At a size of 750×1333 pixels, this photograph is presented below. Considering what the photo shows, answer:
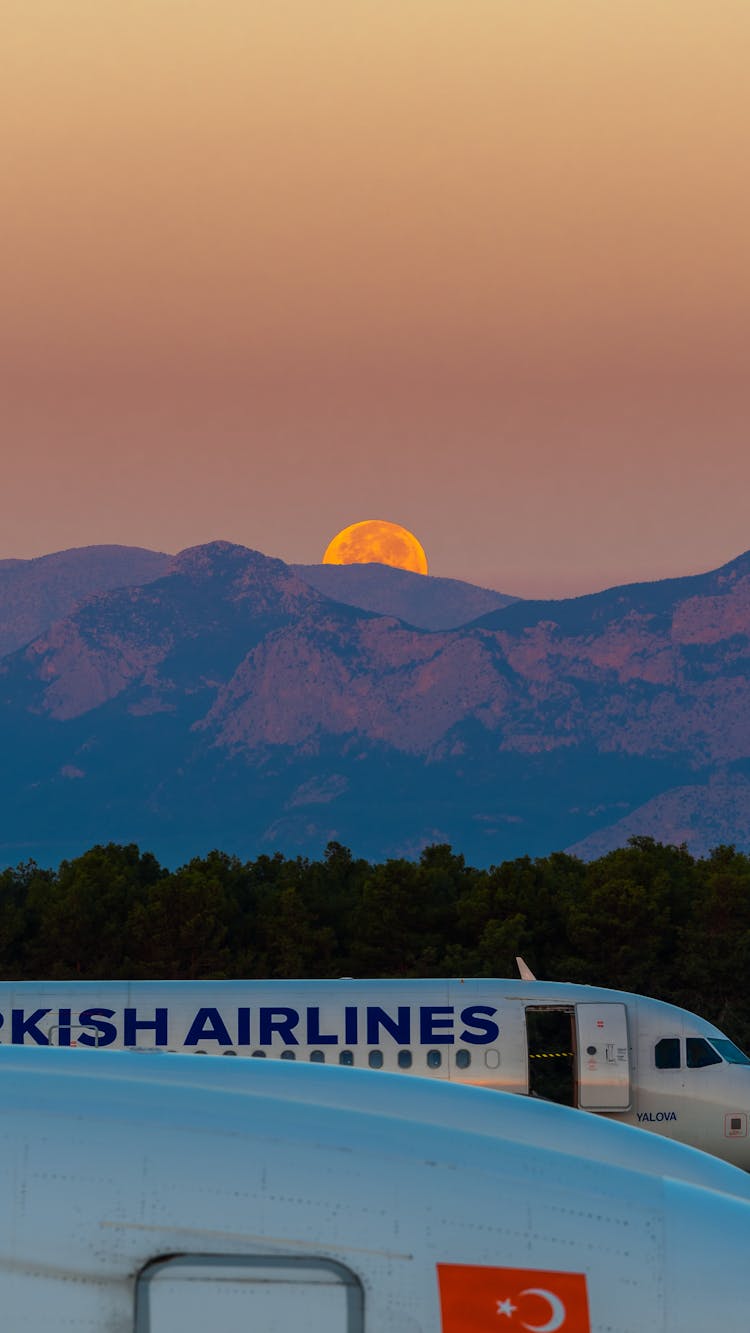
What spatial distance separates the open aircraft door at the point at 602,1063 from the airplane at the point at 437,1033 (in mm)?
21

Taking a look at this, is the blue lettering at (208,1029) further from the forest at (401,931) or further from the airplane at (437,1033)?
the forest at (401,931)

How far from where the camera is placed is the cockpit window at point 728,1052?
117 feet

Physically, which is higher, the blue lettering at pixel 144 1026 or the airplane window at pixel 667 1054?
the blue lettering at pixel 144 1026

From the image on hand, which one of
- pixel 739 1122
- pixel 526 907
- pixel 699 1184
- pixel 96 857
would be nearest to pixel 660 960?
pixel 526 907

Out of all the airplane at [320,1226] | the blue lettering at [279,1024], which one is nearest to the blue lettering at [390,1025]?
the blue lettering at [279,1024]

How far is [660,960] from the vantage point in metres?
82.3

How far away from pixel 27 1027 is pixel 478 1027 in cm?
926

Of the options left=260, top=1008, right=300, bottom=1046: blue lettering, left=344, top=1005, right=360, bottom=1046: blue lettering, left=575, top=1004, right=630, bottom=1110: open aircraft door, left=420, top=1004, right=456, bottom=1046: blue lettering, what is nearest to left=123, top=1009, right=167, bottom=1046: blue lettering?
left=260, top=1008, right=300, bottom=1046: blue lettering

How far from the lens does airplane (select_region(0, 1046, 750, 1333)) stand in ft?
28.6

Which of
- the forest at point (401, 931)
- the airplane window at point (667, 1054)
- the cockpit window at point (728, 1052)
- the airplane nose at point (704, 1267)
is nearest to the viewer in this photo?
the airplane nose at point (704, 1267)

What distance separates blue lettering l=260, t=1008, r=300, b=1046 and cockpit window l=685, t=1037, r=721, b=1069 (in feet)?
26.6

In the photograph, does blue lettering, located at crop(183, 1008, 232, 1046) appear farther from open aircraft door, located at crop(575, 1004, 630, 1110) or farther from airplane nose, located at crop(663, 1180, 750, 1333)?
airplane nose, located at crop(663, 1180, 750, 1333)

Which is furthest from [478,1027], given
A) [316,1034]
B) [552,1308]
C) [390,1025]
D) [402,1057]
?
[552,1308]

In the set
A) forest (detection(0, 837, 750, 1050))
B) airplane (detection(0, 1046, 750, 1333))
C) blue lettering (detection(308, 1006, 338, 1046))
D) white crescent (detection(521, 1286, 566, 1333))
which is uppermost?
forest (detection(0, 837, 750, 1050))
